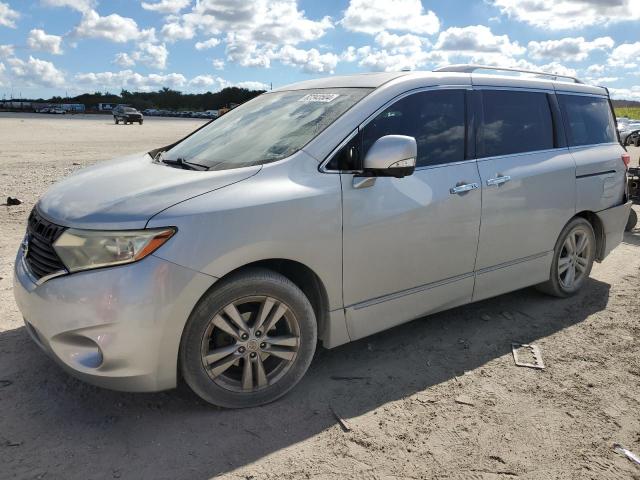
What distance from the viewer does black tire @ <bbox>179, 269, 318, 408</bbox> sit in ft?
9.55

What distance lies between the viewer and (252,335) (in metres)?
3.11

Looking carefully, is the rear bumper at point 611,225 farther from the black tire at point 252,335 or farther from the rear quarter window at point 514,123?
the black tire at point 252,335

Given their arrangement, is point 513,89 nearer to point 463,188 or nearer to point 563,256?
point 463,188

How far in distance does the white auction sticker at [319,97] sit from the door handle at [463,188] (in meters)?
1.01

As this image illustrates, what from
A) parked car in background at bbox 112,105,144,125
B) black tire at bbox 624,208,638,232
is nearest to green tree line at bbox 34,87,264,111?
parked car in background at bbox 112,105,144,125

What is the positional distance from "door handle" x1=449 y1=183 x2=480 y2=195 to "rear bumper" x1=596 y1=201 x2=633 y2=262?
191cm

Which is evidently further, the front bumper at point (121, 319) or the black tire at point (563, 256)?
the black tire at point (563, 256)

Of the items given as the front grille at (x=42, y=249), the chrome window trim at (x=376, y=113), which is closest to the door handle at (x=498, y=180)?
the chrome window trim at (x=376, y=113)

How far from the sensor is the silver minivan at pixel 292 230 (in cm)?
276

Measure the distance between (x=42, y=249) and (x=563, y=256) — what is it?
415 centimetres

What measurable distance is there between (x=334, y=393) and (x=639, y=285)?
384 centimetres

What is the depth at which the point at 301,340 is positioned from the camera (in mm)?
3266

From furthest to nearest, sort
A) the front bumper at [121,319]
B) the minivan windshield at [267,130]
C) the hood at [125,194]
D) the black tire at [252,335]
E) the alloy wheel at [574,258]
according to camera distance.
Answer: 1. the alloy wheel at [574,258]
2. the minivan windshield at [267,130]
3. the black tire at [252,335]
4. the hood at [125,194]
5. the front bumper at [121,319]

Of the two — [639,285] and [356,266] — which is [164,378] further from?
[639,285]
